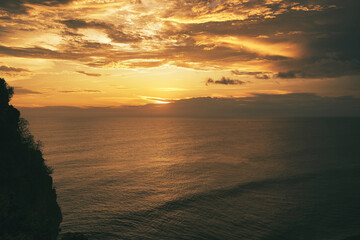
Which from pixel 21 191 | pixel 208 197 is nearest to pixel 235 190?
pixel 208 197

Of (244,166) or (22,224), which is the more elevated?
(22,224)

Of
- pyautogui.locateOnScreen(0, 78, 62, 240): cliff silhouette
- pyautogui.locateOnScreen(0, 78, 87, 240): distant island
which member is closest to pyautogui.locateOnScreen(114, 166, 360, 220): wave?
pyautogui.locateOnScreen(0, 78, 87, 240): distant island

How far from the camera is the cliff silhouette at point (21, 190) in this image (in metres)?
24.3

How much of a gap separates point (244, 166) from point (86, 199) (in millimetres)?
60889

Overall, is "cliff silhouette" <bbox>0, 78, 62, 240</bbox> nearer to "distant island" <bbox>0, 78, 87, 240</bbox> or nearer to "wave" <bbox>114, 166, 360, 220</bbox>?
"distant island" <bbox>0, 78, 87, 240</bbox>

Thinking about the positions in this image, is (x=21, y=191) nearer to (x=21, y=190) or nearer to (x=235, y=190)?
(x=21, y=190)

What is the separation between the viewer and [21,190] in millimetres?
30438

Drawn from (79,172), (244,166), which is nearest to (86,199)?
(79,172)

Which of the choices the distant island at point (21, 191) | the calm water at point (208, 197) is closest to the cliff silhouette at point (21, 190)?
the distant island at point (21, 191)

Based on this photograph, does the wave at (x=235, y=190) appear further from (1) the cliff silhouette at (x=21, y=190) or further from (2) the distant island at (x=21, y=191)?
(1) the cliff silhouette at (x=21, y=190)

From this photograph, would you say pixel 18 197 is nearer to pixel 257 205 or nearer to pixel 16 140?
pixel 16 140

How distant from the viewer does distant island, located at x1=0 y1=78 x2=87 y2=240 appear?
24266mm

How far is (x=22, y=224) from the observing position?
80.8 ft

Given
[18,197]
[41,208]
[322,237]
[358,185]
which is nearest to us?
[18,197]
